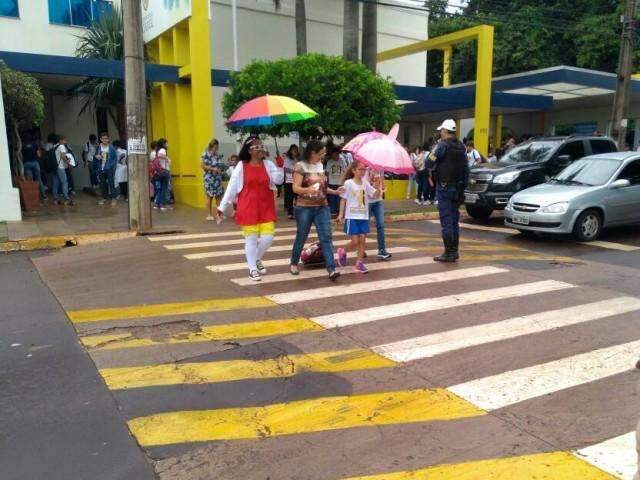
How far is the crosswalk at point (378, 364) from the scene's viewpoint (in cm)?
355

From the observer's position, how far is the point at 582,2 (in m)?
31.7

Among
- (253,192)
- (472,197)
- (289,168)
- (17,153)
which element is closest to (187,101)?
(17,153)

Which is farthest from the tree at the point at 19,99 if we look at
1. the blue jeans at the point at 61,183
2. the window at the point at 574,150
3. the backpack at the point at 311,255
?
the window at the point at 574,150

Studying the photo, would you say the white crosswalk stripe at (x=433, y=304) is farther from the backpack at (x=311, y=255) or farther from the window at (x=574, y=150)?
the window at (x=574, y=150)

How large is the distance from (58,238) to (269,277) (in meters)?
5.37

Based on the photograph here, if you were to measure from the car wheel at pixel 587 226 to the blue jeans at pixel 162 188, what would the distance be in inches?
387

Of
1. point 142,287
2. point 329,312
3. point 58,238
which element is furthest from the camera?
point 58,238

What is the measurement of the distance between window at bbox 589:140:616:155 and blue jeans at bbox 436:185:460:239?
757cm

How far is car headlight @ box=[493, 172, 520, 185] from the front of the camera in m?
13.2

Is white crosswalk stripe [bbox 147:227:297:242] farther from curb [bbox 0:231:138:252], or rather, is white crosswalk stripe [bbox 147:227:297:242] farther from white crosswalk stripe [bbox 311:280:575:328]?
white crosswalk stripe [bbox 311:280:575:328]

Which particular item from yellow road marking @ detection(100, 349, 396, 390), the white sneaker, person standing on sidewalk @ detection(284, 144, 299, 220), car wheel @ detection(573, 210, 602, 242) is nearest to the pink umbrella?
the white sneaker

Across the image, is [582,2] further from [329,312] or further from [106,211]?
[329,312]

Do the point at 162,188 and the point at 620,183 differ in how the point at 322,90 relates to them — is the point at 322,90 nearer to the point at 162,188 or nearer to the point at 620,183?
the point at 162,188

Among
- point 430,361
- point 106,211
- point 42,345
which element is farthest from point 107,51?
point 430,361
